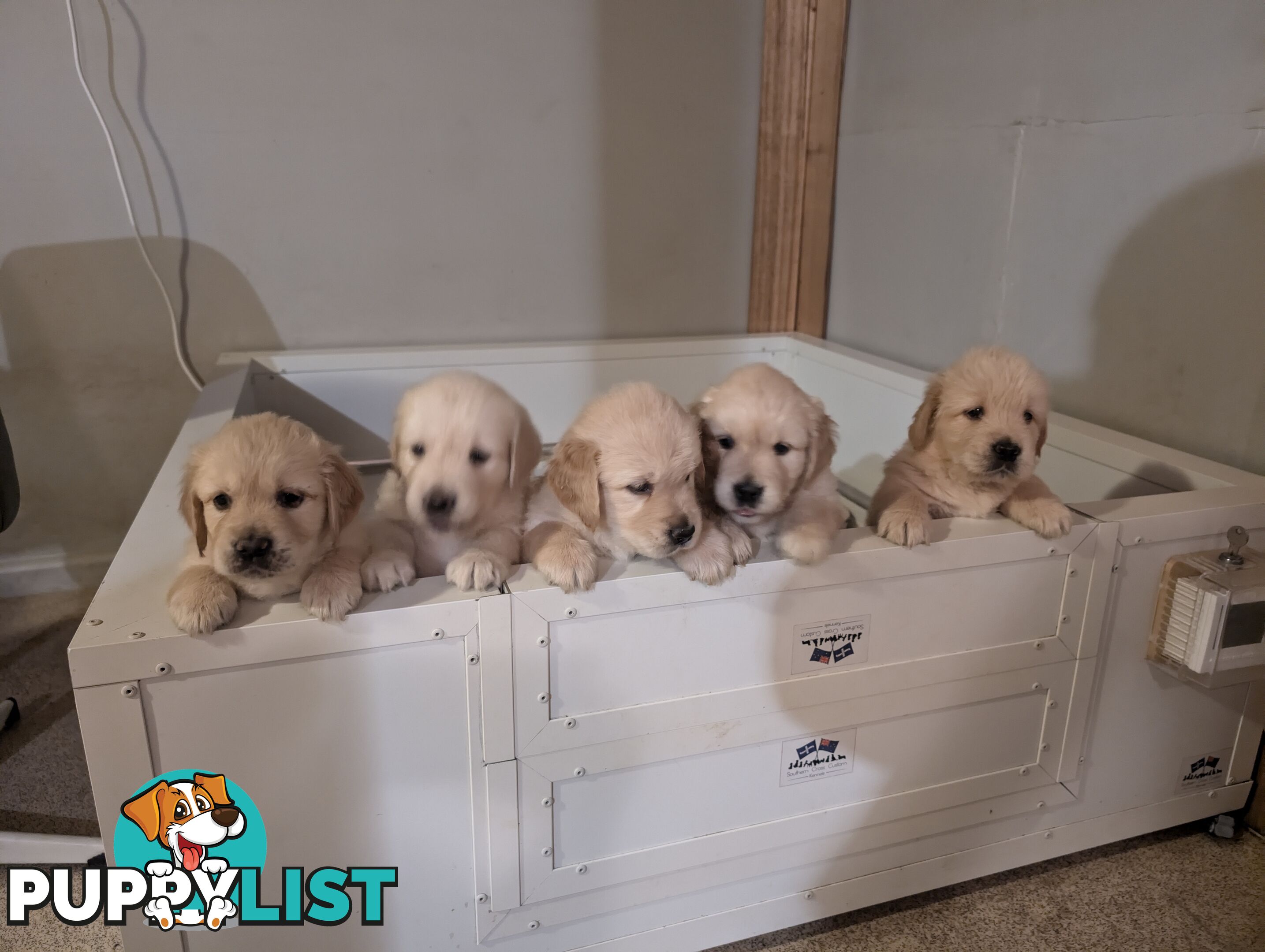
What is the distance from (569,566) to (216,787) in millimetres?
651

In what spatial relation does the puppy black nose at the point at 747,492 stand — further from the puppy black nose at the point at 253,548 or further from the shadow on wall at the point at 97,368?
the shadow on wall at the point at 97,368

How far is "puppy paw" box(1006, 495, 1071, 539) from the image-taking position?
66.4 inches

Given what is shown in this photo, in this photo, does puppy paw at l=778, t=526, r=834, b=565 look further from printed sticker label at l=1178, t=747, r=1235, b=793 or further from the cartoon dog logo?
printed sticker label at l=1178, t=747, r=1235, b=793

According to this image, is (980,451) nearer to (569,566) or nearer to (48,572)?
(569,566)

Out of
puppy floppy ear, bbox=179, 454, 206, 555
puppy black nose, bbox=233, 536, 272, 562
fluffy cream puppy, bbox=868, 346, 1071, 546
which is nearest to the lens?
puppy black nose, bbox=233, 536, 272, 562

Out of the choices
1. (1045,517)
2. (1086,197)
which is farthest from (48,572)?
(1086,197)

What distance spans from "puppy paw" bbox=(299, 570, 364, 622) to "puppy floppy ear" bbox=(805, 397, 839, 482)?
958mm

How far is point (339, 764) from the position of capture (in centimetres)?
139

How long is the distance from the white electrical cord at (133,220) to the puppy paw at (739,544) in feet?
7.73

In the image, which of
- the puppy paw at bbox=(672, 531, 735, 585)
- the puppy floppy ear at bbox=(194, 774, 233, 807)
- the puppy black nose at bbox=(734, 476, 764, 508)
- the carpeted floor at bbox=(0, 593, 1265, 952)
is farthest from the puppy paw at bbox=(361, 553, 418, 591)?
the carpeted floor at bbox=(0, 593, 1265, 952)

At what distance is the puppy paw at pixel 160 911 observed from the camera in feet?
4.49

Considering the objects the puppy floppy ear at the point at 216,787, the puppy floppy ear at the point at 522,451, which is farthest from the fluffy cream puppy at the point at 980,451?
the puppy floppy ear at the point at 216,787

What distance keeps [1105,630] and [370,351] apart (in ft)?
7.98

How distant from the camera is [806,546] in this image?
5.09 ft
